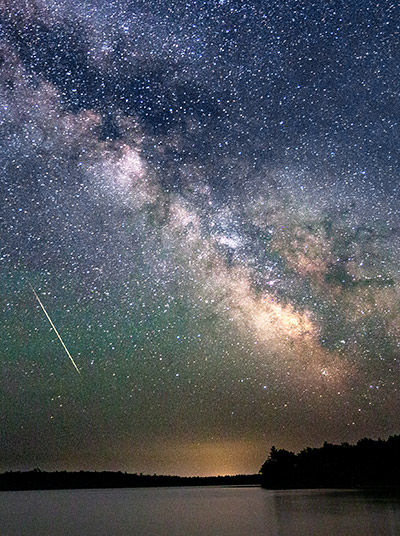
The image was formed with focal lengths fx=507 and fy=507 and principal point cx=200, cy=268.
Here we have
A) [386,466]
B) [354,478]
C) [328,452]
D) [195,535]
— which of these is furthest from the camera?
[328,452]

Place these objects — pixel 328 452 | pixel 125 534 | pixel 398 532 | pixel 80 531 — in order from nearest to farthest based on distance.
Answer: pixel 398 532 < pixel 125 534 < pixel 80 531 < pixel 328 452

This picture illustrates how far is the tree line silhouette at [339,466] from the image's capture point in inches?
3688

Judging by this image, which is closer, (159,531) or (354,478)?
(159,531)

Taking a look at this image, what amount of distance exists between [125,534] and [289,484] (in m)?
110

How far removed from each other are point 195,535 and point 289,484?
111873mm

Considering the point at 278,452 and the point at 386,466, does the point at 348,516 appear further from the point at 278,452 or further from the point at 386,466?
the point at 278,452

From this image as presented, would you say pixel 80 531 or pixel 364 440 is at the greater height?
pixel 364 440

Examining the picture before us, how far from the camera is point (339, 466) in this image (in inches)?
4301

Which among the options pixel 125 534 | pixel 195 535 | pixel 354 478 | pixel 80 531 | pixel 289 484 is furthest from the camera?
pixel 289 484

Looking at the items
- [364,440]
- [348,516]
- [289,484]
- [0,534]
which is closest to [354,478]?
[364,440]

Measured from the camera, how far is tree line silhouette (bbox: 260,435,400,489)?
3688 inches

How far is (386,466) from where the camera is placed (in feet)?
305

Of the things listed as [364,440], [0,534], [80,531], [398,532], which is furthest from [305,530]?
[364,440]

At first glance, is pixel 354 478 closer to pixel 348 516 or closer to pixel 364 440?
pixel 364 440
